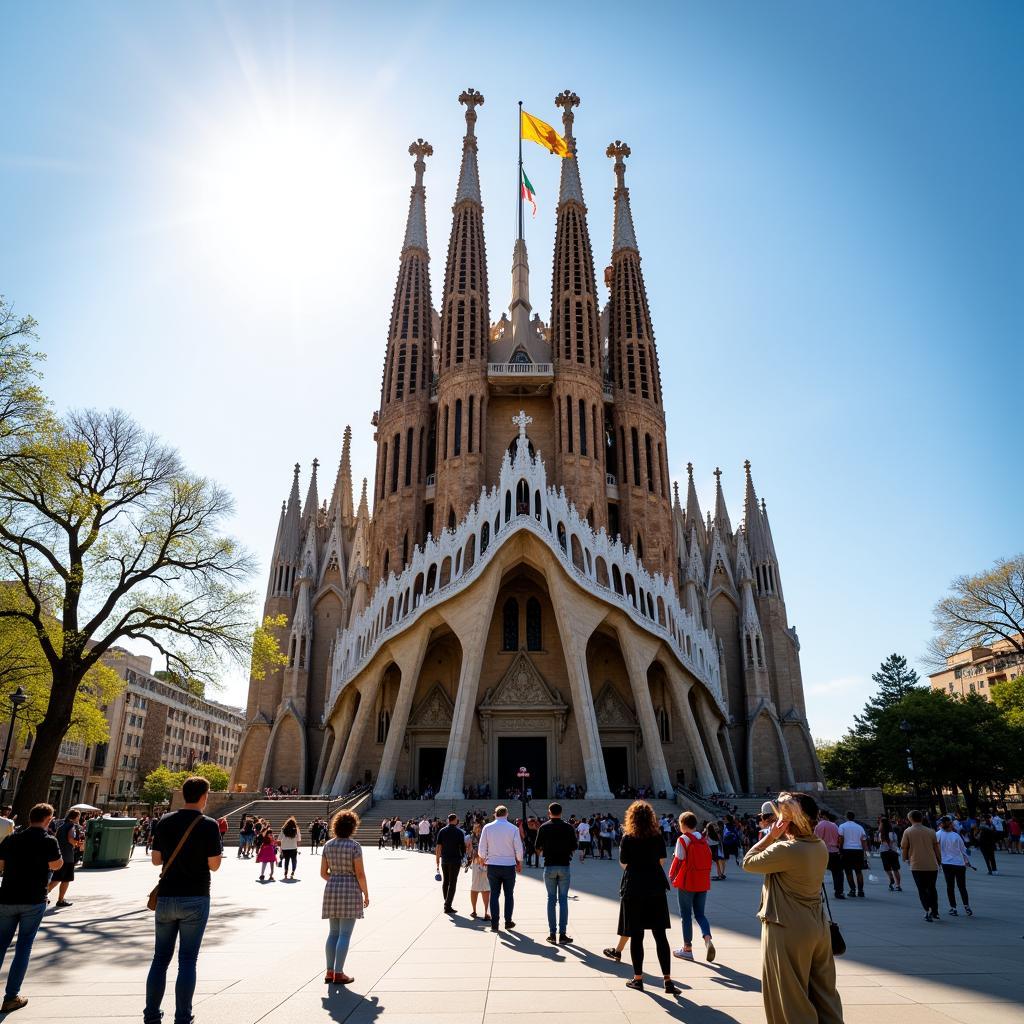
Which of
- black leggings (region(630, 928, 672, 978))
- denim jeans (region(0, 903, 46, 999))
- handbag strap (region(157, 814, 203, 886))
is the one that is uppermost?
handbag strap (region(157, 814, 203, 886))

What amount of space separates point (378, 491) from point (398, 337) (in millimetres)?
8658

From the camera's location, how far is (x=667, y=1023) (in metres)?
5.07

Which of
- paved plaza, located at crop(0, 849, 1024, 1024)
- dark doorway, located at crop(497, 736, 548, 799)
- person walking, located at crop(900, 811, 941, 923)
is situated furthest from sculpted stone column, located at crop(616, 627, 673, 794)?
person walking, located at crop(900, 811, 941, 923)

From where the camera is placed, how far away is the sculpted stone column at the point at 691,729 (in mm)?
33072

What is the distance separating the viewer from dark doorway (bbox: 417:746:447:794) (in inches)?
1439

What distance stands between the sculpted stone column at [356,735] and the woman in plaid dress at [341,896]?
28252 mm

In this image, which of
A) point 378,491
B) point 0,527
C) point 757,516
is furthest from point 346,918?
point 757,516

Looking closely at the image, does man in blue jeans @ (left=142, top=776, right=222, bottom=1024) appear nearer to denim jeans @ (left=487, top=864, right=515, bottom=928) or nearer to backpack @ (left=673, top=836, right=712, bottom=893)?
denim jeans @ (left=487, top=864, right=515, bottom=928)

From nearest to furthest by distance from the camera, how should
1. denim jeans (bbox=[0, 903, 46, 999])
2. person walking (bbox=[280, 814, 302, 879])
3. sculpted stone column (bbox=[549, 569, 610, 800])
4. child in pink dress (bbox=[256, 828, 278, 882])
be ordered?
denim jeans (bbox=[0, 903, 46, 999]) → child in pink dress (bbox=[256, 828, 278, 882]) → person walking (bbox=[280, 814, 302, 879]) → sculpted stone column (bbox=[549, 569, 610, 800])

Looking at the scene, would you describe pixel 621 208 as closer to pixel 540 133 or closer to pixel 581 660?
pixel 540 133

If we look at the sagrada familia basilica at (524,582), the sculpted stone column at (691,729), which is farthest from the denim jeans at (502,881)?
the sculpted stone column at (691,729)

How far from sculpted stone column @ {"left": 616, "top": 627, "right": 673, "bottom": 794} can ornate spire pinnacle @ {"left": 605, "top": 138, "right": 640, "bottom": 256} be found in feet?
79.2

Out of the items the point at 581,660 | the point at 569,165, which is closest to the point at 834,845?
the point at 581,660

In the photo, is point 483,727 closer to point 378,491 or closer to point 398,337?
point 378,491
